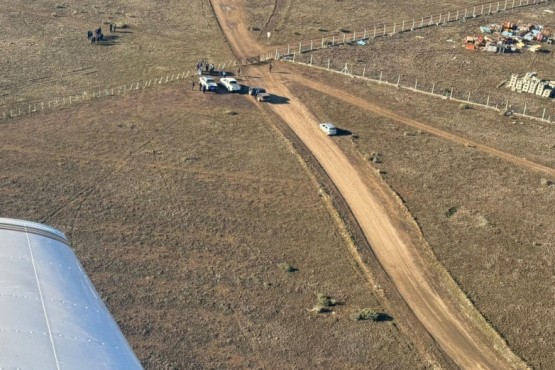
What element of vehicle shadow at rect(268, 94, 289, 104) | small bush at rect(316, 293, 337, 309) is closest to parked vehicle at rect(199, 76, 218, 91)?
vehicle shadow at rect(268, 94, 289, 104)

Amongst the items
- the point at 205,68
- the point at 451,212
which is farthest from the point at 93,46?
the point at 451,212

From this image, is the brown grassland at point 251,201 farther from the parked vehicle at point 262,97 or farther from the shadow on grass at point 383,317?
the parked vehicle at point 262,97

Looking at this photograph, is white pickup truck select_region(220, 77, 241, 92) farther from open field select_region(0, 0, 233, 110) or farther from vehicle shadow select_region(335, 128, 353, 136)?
vehicle shadow select_region(335, 128, 353, 136)

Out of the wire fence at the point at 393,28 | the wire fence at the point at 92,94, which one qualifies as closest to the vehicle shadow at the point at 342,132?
the wire fence at the point at 92,94

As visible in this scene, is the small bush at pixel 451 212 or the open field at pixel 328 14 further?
the open field at pixel 328 14

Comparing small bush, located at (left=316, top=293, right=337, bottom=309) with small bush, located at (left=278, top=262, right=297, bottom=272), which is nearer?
small bush, located at (left=316, top=293, right=337, bottom=309)

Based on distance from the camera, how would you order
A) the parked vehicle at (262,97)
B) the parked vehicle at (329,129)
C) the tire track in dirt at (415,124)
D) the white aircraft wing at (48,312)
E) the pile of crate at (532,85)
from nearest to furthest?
the white aircraft wing at (48,312)
the tire track in dirt at (415,124)
the parked vehicle at (329,129)
the parked vehicle at (262,97)
the pile of crate at (532,85)
